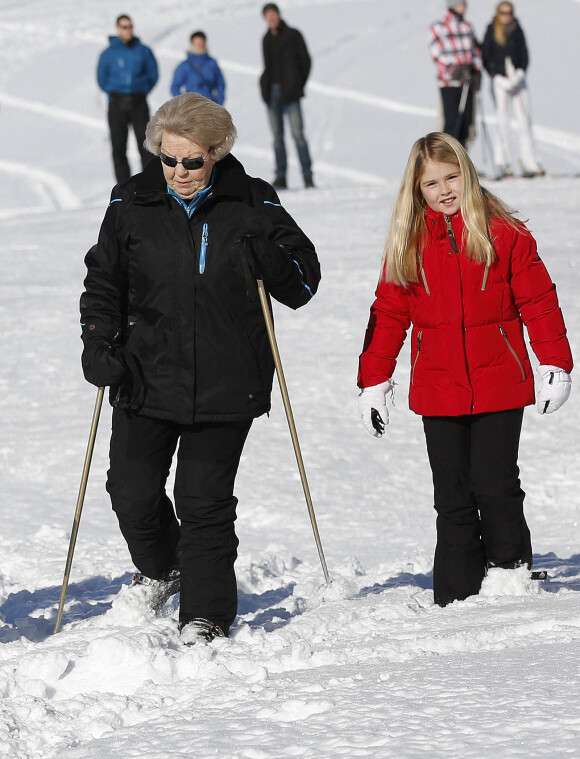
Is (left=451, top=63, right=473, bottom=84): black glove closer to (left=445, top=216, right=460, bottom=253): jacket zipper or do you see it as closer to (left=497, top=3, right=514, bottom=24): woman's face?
(left=497, top=3, right=514, bottom=24): woman's face

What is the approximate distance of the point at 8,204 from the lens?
50.5 ft

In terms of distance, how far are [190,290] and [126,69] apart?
29.5ft

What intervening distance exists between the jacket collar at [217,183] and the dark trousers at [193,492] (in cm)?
67

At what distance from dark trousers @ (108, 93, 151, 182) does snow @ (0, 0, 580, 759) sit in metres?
0.62

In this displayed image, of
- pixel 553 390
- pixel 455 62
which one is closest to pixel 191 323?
pixel 553 390

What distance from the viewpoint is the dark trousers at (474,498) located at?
3.99 m

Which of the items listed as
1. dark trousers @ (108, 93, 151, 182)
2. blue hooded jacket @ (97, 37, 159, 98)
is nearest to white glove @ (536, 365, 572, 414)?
dark trousers @ (108, 93, 151, 182)

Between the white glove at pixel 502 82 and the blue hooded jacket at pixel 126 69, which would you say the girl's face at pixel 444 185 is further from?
the white glove at pixel 502 82

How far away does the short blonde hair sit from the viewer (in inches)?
140

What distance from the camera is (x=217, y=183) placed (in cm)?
365

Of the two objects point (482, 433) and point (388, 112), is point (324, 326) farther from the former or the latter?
point (388, 112)

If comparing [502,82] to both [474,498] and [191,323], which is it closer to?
[474,498]

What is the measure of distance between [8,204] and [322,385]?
924 cm

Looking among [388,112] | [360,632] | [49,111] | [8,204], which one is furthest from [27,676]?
[49,111]
